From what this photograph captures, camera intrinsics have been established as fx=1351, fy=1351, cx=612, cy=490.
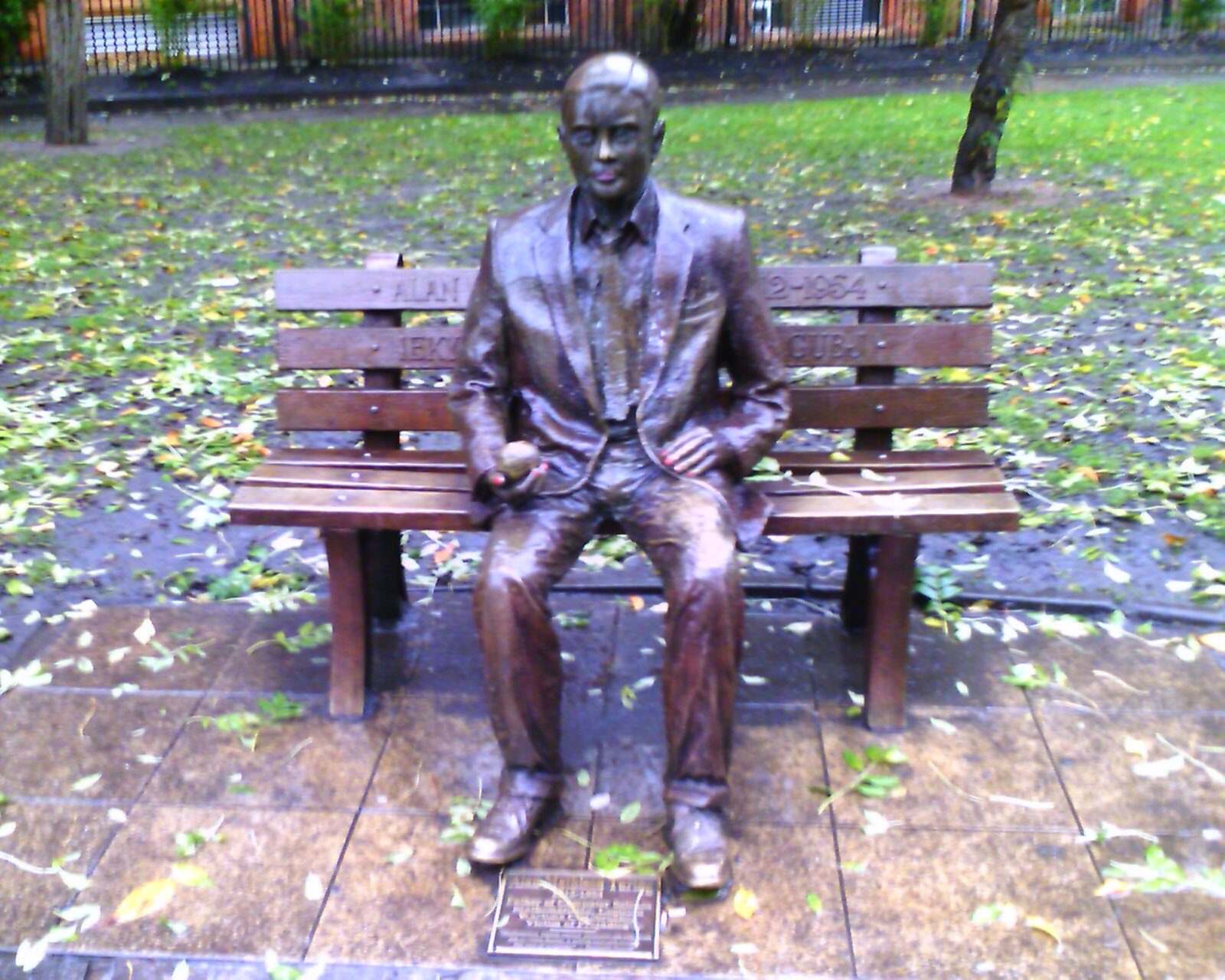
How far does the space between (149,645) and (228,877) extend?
4.17ft

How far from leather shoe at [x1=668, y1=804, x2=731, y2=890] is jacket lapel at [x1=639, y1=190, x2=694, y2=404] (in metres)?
1.04

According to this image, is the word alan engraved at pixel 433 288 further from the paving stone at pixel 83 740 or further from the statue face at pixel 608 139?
the paving stone at pixel 83 740

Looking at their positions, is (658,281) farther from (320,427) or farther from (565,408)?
(320,427)

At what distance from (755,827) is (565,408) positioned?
1169 millimetres

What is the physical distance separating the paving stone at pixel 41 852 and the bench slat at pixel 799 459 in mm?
1169

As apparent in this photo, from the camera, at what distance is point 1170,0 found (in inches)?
925

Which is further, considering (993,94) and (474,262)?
(993,94)

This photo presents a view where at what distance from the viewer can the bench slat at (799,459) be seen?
12.9 ft

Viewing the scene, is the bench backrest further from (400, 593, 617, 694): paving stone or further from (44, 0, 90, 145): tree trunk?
(44, 0, 90, 145): tree trunk

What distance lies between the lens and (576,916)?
3.03m

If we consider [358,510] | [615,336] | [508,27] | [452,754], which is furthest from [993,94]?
[508,27]

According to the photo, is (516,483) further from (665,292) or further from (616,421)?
(665,292)

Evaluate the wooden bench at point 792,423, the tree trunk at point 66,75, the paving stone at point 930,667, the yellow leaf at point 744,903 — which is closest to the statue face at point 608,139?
the wooden bench at point 792,423

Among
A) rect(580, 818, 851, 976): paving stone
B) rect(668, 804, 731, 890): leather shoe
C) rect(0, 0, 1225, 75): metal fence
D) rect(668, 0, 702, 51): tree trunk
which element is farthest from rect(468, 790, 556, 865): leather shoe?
rect(668, 0, 702, 51): tree trunk
